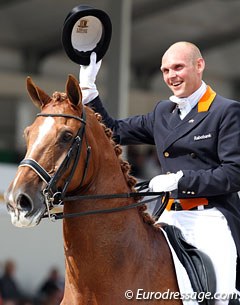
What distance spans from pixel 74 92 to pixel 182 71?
80 cm

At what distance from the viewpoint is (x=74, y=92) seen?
13.9 feet

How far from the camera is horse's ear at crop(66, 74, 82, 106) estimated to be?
4.21 meters

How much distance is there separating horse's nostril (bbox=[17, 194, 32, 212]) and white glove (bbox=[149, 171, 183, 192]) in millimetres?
850

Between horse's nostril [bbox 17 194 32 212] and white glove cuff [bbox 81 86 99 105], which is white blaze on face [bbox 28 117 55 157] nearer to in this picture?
horse's nostril [bbox 17 194 32 212]

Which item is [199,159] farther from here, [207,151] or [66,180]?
[66,180]

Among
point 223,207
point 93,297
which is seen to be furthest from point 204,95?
point 93,297

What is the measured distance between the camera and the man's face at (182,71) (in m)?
4.77

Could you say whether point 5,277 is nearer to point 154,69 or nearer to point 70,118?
point 70,118

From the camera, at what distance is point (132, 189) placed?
453 centimetres

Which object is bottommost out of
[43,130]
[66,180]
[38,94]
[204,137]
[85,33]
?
[66,180]

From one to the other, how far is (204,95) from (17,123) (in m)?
14.2

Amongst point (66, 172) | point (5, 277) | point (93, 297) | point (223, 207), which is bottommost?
point (5, 277)

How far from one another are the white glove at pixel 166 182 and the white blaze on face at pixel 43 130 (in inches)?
28.4

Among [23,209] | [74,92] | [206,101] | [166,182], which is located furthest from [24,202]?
[206,101]
